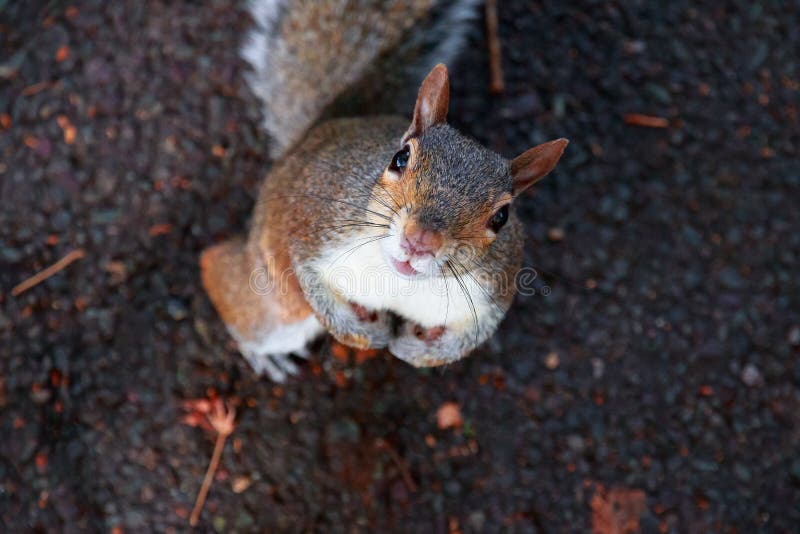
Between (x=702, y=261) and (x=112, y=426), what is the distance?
6.16 ft

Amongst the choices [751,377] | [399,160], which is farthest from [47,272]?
[751,377]

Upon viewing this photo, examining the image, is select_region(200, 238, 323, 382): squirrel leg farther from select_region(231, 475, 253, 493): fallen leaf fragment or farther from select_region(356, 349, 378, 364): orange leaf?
select_region(231, 475, 253, 493): fallen leaf fragment

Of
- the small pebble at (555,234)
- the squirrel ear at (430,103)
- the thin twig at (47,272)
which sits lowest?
the small pebble at (555,234)

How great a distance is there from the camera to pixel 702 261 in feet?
7.80

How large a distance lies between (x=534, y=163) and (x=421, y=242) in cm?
31

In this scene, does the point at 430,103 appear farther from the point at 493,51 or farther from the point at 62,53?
the point at 62,53

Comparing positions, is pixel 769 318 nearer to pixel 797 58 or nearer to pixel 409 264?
pixel 797 58

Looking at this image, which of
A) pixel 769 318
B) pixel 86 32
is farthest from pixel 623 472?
pixel 86 32

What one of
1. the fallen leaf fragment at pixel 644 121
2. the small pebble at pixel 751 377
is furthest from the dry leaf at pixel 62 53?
the small pebble at pixel 751 377

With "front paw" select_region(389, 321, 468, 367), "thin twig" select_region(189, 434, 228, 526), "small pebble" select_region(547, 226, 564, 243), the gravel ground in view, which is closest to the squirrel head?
"front paw" select_region(389, 321, 468, 367)

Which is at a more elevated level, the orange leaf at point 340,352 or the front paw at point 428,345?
the front paw at point 428,345

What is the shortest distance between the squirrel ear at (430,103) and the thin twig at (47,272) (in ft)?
4.15

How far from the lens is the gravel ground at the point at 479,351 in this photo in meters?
2.15

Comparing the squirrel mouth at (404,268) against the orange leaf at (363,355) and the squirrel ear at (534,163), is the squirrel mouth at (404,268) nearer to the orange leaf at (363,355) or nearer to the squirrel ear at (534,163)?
the squirrel ear at (534,163)
